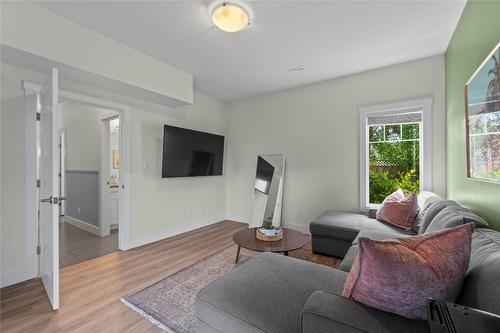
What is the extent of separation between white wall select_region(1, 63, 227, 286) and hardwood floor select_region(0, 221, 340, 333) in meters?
0.37

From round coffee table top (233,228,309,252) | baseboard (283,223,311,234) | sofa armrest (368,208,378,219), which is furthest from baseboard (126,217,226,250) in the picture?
sofa armrest (368,208,378,219)

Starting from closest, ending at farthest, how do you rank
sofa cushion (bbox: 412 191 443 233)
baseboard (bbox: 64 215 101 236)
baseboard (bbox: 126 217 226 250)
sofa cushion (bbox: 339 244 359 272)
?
sofa cushion (bbox: 339 244 359 272)
sofa cushion (bbox: 412 191 443 233)
baseboard (bbox: 126 217 226 250)
baseboard (bbox: 64 215 101 236)

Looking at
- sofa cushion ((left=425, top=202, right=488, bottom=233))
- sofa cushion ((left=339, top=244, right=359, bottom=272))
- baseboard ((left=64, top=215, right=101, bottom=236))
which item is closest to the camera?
sofa cushion ((left=425, top=202, right=488, bottom=233))

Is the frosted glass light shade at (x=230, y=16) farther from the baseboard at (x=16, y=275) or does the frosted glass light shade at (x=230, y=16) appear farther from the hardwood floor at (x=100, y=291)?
the baseboard at (x=16, y=275)

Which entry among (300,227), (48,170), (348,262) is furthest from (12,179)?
(300,227)

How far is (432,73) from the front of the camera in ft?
9.29

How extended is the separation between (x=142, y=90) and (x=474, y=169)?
11.1 feet

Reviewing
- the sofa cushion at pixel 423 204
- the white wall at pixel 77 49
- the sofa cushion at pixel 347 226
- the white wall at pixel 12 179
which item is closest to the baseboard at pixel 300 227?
the sofa cushion at pixel 347 226

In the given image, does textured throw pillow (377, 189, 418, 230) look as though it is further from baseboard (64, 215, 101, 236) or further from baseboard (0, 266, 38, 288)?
baseboard (64, 215, 101, 236)

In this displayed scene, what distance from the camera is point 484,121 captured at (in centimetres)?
149

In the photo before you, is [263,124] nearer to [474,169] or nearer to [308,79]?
[308,79]

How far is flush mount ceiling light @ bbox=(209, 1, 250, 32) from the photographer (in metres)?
1.88

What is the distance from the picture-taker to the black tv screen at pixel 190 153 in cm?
337

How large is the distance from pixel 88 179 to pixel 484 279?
500 centimetres
